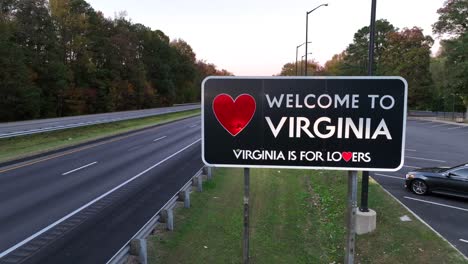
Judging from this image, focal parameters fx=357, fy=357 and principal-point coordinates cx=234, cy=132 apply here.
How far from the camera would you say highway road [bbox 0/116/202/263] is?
825 cm

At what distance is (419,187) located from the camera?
13.4 m

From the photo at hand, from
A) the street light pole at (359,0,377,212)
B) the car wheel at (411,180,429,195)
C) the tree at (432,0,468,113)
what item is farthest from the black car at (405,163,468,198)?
the tree at (432,0,468,113)

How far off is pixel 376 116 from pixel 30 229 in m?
9.05

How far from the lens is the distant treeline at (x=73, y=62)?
4366 centimetres

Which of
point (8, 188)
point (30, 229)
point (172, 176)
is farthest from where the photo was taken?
point (172, 176)

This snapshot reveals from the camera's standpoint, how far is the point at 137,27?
8662cm

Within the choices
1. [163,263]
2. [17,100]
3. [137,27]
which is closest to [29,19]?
[17,100]

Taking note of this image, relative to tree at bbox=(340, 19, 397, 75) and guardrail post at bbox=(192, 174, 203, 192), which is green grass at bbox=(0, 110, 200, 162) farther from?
tree at bbox=(340, 19, 397, 75)

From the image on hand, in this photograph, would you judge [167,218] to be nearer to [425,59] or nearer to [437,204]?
[437,204]

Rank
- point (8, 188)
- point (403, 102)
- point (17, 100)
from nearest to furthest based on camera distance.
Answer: point (403, 102), point (8, 188), point (17, 100)

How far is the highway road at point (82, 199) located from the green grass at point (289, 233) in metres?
1.38

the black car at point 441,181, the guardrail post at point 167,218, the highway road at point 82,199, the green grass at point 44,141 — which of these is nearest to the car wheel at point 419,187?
the black car at point 441,181

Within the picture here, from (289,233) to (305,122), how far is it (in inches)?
219

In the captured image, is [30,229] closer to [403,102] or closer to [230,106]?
[230,106]
